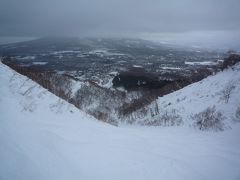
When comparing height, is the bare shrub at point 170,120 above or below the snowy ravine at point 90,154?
below

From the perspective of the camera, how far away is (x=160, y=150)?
5.33m

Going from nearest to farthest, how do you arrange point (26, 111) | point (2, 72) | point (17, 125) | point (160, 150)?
point (17, 125) < point (160, 150) < point (26, 111) < point (2, 72)

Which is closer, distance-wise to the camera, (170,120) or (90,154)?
(90,154)

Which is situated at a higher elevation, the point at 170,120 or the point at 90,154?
the point at 90,154

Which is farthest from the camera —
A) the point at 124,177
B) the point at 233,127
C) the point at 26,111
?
the point at 233,127

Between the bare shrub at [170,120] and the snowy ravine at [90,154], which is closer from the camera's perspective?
the snowy ravine at [90,154]

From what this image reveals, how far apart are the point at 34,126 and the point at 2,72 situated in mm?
6221

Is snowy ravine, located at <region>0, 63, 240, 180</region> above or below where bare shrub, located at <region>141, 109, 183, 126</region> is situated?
above

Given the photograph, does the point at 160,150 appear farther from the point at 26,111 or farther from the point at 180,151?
the point at 26,111

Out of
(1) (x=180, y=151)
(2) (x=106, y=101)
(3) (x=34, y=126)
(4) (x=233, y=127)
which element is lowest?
(2) (x=106, y=101)

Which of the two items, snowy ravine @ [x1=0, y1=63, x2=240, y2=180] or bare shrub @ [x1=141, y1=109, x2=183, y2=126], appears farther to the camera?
bare shrub @ [x1=141, y1=109, x2=183, y2=126]

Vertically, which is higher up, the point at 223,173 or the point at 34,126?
the point at 34,126

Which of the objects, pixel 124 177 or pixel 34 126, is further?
pixel 34 126

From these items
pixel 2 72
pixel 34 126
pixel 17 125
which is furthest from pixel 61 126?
pixel 2 72
